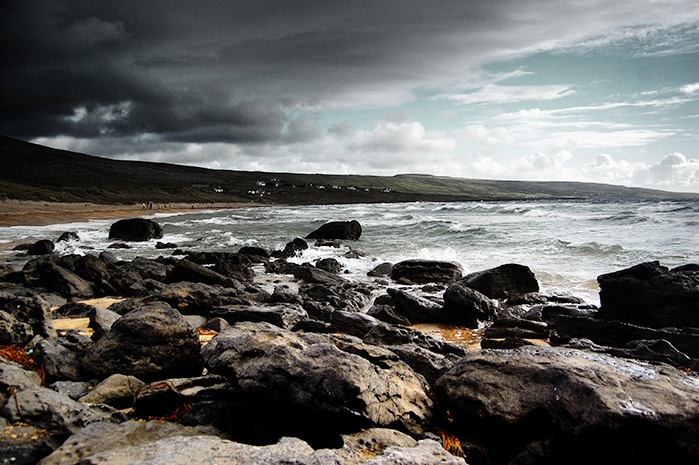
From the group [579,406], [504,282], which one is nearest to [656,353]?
[579,406]

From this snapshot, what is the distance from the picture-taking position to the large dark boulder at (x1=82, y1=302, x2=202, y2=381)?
4.87 meters

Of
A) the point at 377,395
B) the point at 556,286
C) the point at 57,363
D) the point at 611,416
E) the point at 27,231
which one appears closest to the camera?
the point at 611,416

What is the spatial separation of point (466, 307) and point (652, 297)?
422cm

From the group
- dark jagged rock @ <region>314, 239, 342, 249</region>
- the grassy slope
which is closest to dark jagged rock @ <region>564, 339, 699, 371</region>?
dark jagged rock @ <region>314, 239, 342, 249</region>

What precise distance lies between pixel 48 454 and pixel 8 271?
1370cm

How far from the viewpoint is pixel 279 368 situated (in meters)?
3.92

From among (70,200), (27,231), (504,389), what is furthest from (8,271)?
(70,200)

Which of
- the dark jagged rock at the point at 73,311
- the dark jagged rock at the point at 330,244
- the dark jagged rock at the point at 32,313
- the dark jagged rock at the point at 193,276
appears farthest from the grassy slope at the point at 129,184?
the dark jagged rock at the point at 32,313

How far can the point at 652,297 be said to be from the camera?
29.2 feet

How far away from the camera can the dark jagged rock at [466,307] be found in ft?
33.1

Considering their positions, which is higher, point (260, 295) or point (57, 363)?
point (57, 363)

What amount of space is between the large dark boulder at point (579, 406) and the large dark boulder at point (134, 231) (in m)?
29.1

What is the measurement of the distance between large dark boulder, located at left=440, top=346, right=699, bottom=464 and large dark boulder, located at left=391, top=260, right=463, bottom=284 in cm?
1074

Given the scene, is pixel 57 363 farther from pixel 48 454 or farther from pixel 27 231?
pixel 27 231
